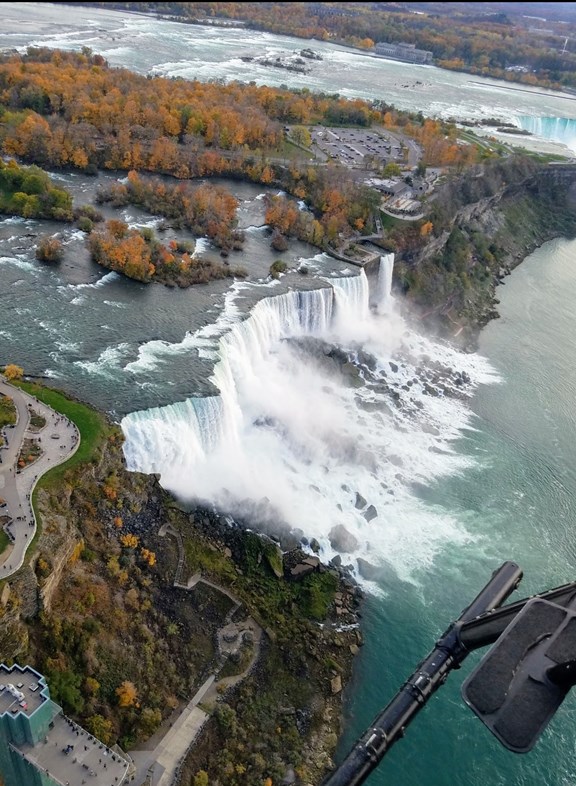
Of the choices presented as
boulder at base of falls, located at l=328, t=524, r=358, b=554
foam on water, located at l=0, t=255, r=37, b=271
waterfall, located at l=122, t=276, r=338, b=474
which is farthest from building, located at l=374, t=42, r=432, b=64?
boulder at base of falls, located at l=328, t=524, r=358, b=554

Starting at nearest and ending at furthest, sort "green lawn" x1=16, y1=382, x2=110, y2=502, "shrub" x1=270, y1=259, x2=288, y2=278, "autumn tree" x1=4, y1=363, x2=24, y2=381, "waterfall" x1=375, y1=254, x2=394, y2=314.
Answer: "green lawn" x1=16, y1=382, x2=110, y2=502 < "autumn tree" x1=4, y1=363, x2=24, y2=381 < "shrub" x1=270, y1=259, x2=288, y2=278 < "waterfall" x1=375, y1=254, x2=394, y2=314

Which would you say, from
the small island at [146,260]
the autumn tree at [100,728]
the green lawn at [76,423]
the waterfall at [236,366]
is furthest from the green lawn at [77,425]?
the small island at [146,260]

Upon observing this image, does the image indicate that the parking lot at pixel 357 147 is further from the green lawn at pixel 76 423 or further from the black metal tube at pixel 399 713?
the black metal tube at pixel 399 713

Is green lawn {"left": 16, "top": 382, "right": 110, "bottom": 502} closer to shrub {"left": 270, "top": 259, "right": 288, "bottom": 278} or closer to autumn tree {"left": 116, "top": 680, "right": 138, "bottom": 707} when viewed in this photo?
autumn tree {"left": 116, "top": 680, "right": 138, "bottom": 707}

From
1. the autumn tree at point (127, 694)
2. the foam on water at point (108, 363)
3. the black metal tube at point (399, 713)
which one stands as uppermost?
the black metal tube at point (399, 713)

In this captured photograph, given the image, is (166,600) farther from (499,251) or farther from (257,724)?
(499,251)
